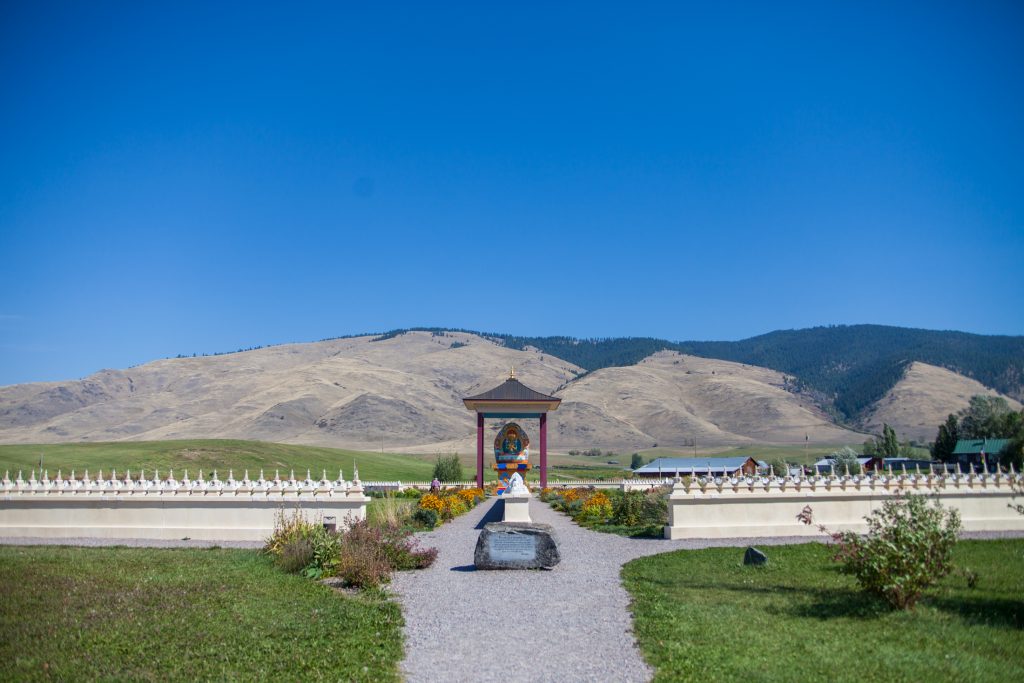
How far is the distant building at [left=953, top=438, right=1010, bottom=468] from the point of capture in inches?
2518

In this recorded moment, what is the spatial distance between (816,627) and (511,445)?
30856 millimetres

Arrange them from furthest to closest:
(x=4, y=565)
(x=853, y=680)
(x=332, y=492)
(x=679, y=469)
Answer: (x=679, y=469), (x=332, y=492), (x=4, y=565), (x=853, y=680)

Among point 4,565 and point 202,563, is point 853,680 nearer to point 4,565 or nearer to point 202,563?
point 202,563

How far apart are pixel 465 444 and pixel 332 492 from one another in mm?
112561

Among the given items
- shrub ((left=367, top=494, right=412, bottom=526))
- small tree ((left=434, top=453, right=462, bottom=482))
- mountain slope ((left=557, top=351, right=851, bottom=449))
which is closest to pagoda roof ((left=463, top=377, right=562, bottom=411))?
small tree ((left=434, top=453, right=462, bottom=482))

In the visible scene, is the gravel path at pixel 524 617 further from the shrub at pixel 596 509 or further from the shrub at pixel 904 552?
the shrub at pixel 596 509

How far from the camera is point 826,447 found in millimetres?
120688

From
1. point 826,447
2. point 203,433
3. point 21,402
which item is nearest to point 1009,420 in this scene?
point 826,447

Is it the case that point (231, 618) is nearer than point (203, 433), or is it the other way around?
point (231, 618)

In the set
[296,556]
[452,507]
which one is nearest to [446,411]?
[452,507]

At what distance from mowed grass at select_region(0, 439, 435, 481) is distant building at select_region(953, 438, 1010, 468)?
47.1 m

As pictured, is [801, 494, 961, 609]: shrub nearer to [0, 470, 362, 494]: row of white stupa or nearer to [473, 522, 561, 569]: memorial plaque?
[473, 522, 561, 569]: memorial plaque

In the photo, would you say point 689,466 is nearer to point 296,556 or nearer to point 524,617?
point 296,556

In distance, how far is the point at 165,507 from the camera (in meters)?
21.6
